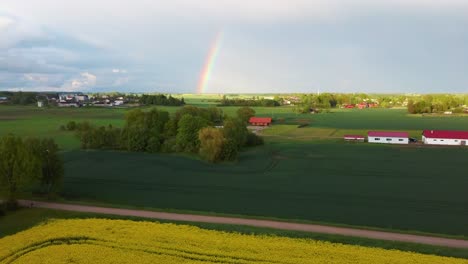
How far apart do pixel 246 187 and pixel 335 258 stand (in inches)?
Result: 814

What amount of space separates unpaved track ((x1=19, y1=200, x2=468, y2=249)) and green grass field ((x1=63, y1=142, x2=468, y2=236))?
6.89 ft

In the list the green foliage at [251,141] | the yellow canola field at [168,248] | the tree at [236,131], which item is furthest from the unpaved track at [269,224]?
the green foliage at [251,141]

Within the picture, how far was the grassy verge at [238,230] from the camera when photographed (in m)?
25.4

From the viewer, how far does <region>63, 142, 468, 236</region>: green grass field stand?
111 feet

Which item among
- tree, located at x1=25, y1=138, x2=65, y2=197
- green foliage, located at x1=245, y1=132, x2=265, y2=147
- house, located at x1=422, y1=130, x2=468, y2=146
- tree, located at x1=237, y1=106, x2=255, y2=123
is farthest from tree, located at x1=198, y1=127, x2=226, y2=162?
tree, located at x1=237, y1=106, x2=255, y2=123

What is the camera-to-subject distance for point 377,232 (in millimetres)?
28844

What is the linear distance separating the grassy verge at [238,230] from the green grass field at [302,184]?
4.15 meters

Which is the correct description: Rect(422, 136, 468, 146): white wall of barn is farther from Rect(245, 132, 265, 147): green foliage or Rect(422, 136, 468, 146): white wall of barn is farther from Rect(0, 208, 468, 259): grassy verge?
Rect(0, 208, 468, 259): grassy verge

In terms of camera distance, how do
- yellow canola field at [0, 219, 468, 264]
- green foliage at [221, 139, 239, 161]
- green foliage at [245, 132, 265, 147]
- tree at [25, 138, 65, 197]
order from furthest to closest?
1. green foliage at [245, 132, 265, 147]
2. green foliage at [221, 139, 239, 161]
3. tree at [25, 138, 65, 197]
4. yellow canola field at [0, 219, 468, 264]

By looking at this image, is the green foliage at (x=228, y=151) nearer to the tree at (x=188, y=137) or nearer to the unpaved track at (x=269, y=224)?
the tree at (x=188, y=137)

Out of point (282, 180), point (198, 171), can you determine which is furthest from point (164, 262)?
point (198, 171)

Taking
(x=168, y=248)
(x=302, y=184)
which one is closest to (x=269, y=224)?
(x=168, y=248)

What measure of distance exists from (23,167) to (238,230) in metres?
21.4

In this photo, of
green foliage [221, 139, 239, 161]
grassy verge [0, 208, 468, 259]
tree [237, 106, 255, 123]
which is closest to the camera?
grassy verge [0, 208, 468, 259]
